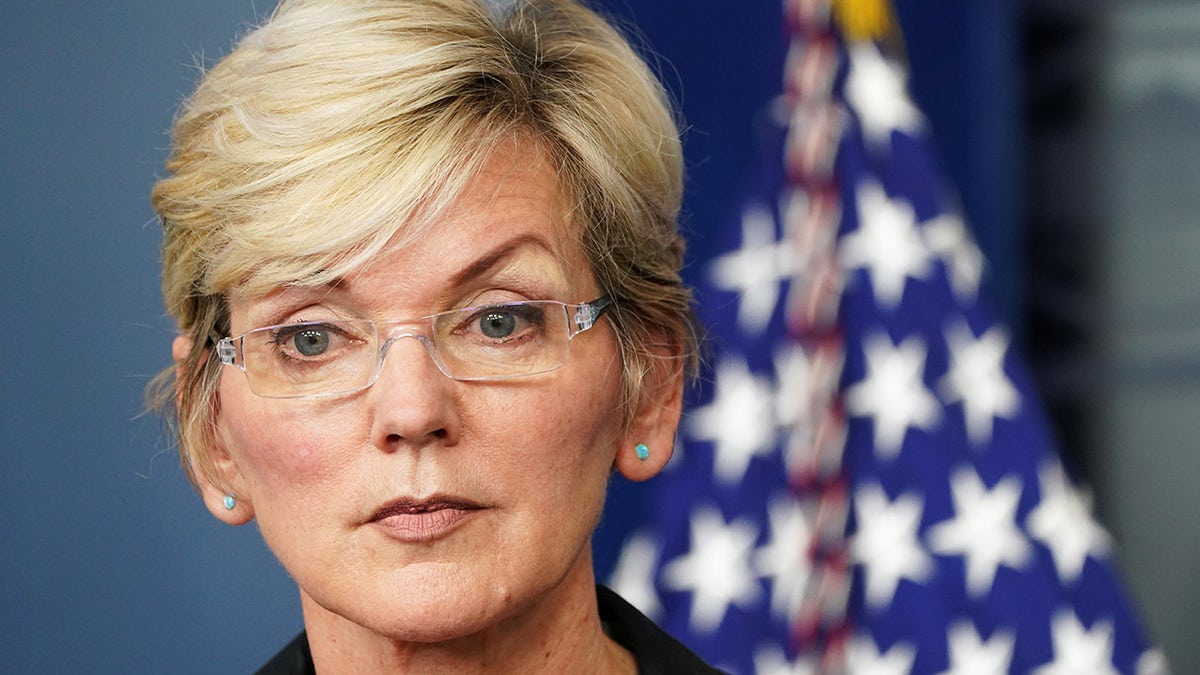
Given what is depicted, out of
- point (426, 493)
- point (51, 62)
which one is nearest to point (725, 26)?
point (51, 62)

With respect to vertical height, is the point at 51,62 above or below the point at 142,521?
above

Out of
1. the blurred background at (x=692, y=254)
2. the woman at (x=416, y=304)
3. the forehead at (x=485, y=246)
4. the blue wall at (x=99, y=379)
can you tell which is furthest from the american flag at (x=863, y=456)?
the forehead at (x=485, y=246)

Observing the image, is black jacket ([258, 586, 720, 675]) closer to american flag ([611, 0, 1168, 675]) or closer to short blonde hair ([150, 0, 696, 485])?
short blonde hair ([150, 0, 696, 485])

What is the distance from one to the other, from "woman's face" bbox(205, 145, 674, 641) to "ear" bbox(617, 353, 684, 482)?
0.12 metres

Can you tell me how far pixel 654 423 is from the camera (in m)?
1.53

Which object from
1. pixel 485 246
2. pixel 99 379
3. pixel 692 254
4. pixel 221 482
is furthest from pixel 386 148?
pixel 692 254

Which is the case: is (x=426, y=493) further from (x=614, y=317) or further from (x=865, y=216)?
(x=865, y=216)

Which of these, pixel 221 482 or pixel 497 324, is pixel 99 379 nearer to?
pixel 221 482

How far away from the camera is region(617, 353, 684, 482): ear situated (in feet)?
4.93

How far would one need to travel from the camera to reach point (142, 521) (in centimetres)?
192

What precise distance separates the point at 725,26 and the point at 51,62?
1422 mm

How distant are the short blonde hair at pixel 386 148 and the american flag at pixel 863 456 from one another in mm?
1003

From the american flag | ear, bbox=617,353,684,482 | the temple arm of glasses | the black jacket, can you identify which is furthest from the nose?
the american flag

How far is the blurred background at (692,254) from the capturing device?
72.5 inches
